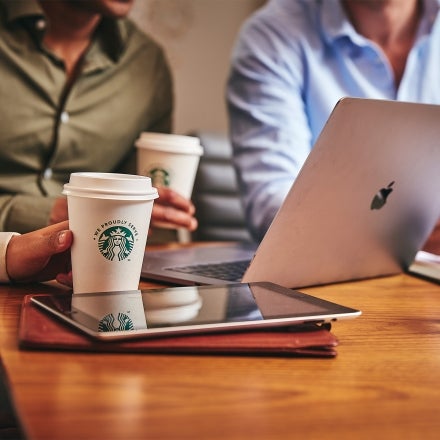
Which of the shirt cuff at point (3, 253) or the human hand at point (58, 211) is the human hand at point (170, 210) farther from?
the shirt cuff at point (3, 253)

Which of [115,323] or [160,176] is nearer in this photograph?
[115,323]

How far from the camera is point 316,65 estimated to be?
1.81 m

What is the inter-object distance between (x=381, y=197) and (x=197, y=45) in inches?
76.1

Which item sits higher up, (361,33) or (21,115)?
Answer: (361,33)

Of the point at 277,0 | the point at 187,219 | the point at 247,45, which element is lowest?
the point at 187,219

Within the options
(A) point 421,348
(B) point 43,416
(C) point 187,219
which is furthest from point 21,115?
(B) point 43,416

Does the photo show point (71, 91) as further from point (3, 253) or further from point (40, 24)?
point (3, 253)

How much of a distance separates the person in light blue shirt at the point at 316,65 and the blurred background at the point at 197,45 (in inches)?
39.5

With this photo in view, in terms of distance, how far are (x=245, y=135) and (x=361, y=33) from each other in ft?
1.28

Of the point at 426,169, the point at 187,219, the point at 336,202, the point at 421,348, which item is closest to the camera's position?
the point at 421,348

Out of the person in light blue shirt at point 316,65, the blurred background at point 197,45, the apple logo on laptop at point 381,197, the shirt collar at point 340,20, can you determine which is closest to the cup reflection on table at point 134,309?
the apple logo on laptop at point 381,197

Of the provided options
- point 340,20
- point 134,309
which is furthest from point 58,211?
point 340,20

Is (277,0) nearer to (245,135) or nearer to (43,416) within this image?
(245,135)

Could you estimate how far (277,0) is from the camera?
6.23 ft
